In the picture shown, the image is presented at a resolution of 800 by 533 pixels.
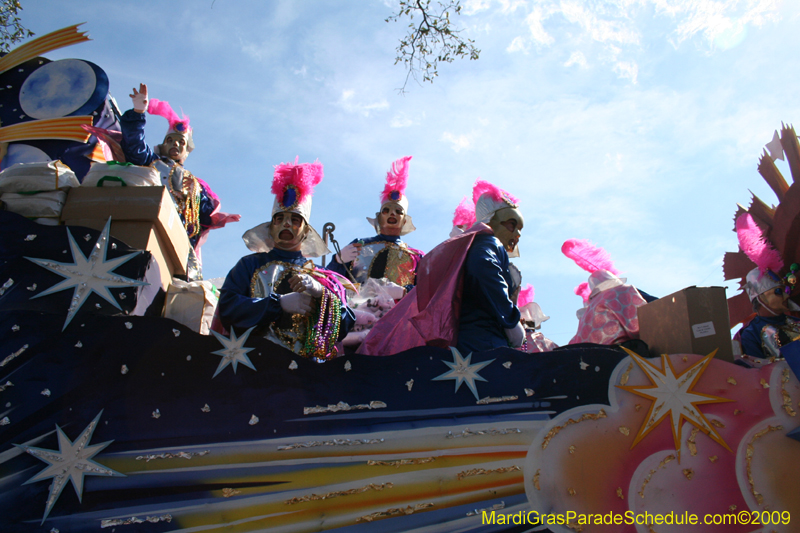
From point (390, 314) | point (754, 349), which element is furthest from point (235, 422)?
point (754, 349)

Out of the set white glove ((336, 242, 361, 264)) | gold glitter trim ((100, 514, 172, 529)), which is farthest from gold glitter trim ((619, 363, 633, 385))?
white glove ((336, 242, 361, 264))

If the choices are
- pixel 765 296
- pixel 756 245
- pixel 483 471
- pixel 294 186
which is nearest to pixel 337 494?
pixel 483 471

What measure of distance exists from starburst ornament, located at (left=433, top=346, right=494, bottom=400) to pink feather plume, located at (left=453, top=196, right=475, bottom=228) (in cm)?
339

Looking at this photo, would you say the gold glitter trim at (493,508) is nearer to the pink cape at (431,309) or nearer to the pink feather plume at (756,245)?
the pink cape at (431,309)

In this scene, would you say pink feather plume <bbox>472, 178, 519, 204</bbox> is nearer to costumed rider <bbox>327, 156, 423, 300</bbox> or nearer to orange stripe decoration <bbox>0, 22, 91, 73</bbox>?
costumed rider <bbox>327, 156, 423, 300</bbox>

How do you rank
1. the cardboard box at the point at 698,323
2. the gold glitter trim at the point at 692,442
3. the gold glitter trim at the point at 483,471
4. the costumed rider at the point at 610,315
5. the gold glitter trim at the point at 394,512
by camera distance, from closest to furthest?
1. the gold glitter trim at the point at 394,512
2. the gold glitter trim at the point at 483,471
3. the gold glitter trim at the point at 692,442
4. the cardboard box at the point at 698,323
5. the costumed rider at the point at 610,315

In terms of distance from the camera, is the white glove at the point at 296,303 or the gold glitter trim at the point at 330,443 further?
the white glove at the point at 296,303

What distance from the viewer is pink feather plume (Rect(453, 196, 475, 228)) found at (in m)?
5.89

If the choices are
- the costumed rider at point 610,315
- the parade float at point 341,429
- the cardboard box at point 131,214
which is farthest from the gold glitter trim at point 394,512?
the costumed rider at point 610,315

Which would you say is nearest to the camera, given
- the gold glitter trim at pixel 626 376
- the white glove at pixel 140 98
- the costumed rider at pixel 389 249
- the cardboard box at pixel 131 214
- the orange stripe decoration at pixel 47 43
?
the gold glitter trim at pixel 626 376

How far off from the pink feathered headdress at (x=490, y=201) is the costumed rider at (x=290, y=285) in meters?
1.06

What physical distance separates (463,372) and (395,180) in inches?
139

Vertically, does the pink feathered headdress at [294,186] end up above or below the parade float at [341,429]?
above

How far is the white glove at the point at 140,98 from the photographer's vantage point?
15.7 feet
